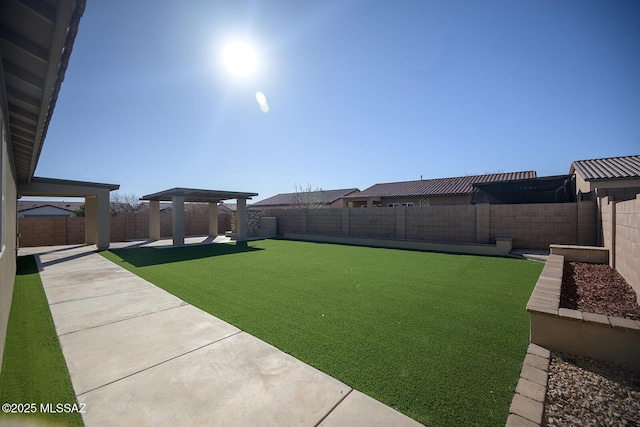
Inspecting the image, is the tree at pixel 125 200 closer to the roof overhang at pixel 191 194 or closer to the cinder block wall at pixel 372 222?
the roof overhang at pixel 191 194

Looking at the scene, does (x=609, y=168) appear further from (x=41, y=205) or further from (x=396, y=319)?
(x=41, y=205)

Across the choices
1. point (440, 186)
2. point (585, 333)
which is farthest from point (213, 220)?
point (585, 333)

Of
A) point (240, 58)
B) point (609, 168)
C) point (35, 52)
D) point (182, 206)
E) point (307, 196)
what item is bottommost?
point (182, 206)

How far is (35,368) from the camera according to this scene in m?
2.78

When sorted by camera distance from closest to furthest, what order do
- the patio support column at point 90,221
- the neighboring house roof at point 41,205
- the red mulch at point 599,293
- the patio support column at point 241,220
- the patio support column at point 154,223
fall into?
1. the red mulch at point 599,293
2. the patio support column at point 90,221
3. the patio support column at point 154,223
4. the patio support column at point 241,220
5. the neighboring house roof at point 41,205

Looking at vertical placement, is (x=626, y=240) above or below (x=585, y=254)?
above

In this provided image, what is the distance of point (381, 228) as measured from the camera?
46.1ft

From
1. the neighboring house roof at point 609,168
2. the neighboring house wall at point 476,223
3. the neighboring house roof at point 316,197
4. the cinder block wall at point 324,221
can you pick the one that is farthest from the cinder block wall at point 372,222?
the neighboring house roof at point 316,197

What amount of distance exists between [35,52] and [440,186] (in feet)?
74.9

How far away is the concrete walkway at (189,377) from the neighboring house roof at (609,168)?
13544 millimetres

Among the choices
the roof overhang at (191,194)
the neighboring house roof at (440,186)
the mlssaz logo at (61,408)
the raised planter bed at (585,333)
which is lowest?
the mlssaz logo at (61,408)

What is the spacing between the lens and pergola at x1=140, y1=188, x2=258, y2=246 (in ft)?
45.1

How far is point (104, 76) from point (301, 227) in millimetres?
12126

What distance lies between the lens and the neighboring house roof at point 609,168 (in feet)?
34.3
